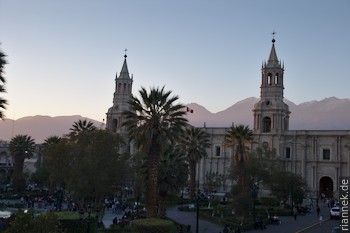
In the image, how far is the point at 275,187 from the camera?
48906 millimetres

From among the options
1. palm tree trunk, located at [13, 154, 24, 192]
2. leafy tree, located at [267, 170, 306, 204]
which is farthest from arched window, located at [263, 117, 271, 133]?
palm tree trunk, located at [13, 154, 24, 192]

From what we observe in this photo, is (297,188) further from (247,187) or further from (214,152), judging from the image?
(214,152)

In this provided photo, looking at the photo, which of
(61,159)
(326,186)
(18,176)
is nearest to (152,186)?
(61,159)

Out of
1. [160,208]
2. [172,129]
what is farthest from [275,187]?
[172,129]

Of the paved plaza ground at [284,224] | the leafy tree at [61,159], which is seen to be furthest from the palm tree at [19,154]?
the leafy tree at [61,159]

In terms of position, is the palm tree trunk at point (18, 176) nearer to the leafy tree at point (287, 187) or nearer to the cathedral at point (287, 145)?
the cathedral at point (287, 145)

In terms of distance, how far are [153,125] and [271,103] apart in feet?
150

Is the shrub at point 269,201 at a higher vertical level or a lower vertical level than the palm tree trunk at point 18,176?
lower

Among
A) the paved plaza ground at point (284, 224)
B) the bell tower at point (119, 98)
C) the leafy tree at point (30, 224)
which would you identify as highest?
the bell tower at point (119, 98)

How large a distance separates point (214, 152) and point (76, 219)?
50.2 metres

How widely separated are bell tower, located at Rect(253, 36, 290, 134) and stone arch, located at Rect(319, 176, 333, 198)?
382 inches

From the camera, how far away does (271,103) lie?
228ft

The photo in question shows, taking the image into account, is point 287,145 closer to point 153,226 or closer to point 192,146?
point 192,146

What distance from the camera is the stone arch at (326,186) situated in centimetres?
6754
